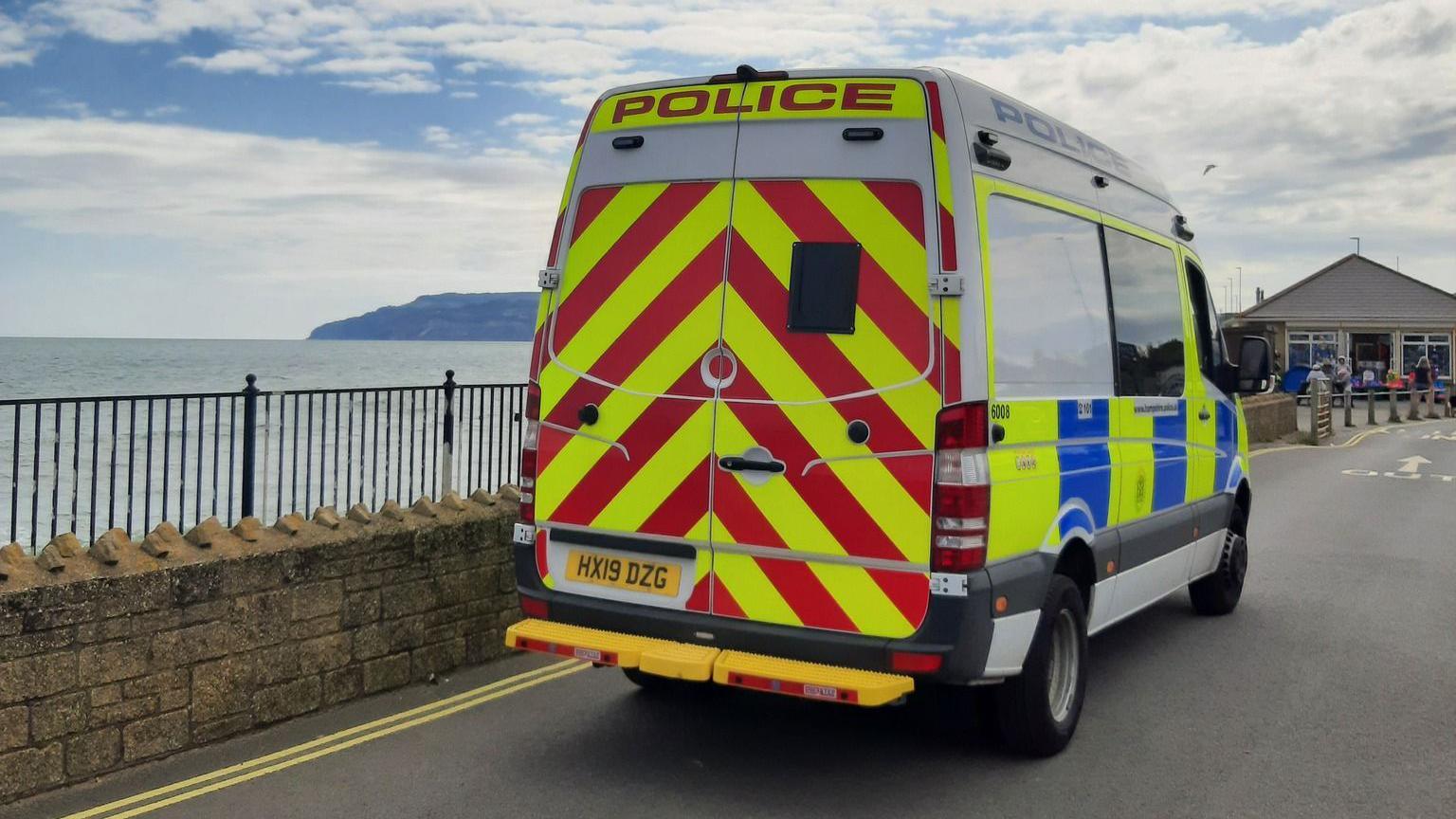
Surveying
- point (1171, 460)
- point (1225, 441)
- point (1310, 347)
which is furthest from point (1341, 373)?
point (1171, 460)

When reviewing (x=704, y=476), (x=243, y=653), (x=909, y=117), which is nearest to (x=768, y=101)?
(x=909, y=117)

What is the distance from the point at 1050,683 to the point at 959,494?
1.30 metres

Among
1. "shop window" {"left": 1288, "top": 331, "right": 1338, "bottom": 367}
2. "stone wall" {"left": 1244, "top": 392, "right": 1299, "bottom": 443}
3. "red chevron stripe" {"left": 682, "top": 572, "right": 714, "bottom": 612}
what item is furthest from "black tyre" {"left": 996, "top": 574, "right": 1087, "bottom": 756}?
"shop window" {"left": 1288, "top": 331, "right": 1338, "bottom": 367}

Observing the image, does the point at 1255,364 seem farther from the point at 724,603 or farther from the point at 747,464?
the point at 724,603

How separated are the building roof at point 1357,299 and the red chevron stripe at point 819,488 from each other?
54187mm

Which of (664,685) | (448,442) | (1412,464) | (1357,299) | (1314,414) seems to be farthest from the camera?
(1357,299)

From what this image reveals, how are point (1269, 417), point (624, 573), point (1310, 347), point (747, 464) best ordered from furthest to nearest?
point (1310, 347) → point (1269, 417) → point (624, 573) → point (747, 464)

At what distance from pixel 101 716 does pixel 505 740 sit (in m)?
1.61

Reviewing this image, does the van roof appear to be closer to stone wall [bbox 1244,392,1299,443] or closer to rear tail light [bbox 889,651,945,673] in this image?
rear tail light [bbox 889,651,945,673]

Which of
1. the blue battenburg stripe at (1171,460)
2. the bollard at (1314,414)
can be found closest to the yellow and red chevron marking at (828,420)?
the blue battenburg stripe at (1171,460)

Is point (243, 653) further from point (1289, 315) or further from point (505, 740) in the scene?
point (1289, 315)

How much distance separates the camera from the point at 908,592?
445 cm

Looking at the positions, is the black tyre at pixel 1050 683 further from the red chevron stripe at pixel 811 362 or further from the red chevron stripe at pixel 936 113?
the red chevron stripe at pixel 936 113

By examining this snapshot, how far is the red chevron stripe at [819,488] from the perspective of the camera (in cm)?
450
